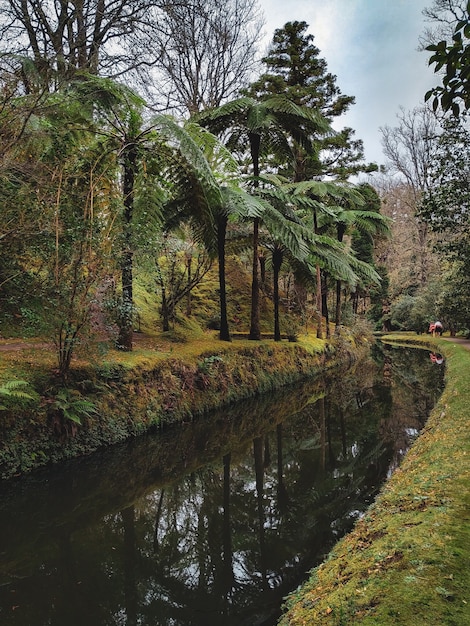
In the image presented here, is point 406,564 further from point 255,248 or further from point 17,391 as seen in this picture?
point 255,248

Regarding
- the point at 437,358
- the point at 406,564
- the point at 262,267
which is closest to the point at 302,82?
the point at 262,267

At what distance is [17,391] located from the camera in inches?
180

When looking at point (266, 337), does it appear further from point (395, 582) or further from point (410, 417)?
point (395, 582)

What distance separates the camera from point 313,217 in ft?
48.8

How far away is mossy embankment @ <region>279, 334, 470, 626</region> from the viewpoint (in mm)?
1866

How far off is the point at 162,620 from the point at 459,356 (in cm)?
1252

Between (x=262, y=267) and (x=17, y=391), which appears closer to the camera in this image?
(x=17, y=391)

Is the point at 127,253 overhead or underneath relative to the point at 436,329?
overhead

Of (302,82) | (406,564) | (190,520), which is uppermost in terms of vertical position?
(302,82)

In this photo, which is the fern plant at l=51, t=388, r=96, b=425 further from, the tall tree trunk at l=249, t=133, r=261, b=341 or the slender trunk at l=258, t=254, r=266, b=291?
the slender trunk at l=258, t=254, r=266, b=291

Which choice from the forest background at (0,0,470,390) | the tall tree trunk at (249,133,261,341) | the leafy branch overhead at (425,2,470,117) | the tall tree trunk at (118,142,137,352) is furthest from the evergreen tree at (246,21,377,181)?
the leafy branch overhead at (425,2,470,117)

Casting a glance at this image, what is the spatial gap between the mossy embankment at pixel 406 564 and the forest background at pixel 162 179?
245cm

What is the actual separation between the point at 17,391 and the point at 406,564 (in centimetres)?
417

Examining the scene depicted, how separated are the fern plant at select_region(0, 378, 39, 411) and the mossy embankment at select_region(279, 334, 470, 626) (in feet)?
11.4
